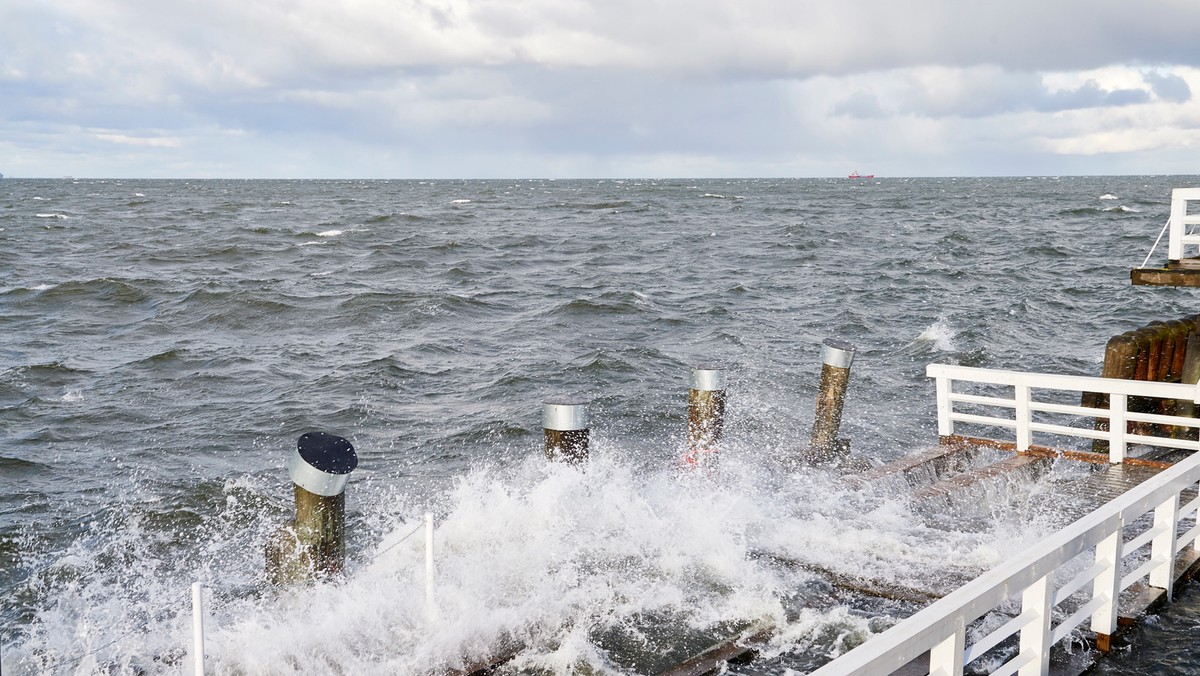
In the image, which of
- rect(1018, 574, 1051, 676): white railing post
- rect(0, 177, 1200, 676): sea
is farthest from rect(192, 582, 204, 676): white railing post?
rect(1018, 574, 1051, 676): white railing post

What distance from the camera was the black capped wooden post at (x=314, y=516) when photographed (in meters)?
7.21

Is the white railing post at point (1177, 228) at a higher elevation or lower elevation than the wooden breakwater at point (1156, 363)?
higher

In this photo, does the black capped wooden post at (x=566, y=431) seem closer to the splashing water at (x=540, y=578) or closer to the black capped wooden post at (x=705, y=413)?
the splashing water at (x=540, y=578)

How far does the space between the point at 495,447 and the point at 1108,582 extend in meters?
10.3

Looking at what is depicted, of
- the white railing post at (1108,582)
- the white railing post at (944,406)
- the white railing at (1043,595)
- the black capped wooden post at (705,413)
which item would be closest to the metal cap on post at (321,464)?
the white railing at (1043,595)

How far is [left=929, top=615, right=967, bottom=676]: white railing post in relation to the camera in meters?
4.72

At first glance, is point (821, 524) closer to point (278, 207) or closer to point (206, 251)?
point (206, 251)

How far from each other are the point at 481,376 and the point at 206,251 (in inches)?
1041

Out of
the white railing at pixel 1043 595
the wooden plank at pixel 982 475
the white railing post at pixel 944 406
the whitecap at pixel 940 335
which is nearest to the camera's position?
the white railing at pixel 1043 595

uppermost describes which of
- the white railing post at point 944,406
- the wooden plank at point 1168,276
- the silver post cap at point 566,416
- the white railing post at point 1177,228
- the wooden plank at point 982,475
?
the white railing post at point 1177,228

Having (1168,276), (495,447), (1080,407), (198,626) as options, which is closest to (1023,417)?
(1080,407)

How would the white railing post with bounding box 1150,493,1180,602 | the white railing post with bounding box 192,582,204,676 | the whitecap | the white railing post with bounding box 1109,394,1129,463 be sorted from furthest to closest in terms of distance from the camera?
the whitecap, the white railing post with bounding box 1109,394,1129,463, the white railing post with bounding box 1150,493,1180,602, the white railing post with bounding box 192,582,204,676

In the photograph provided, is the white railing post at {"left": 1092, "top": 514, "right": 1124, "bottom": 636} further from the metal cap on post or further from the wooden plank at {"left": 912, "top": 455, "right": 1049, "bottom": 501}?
the metal cap on post

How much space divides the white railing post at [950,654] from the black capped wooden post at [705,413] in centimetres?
681
